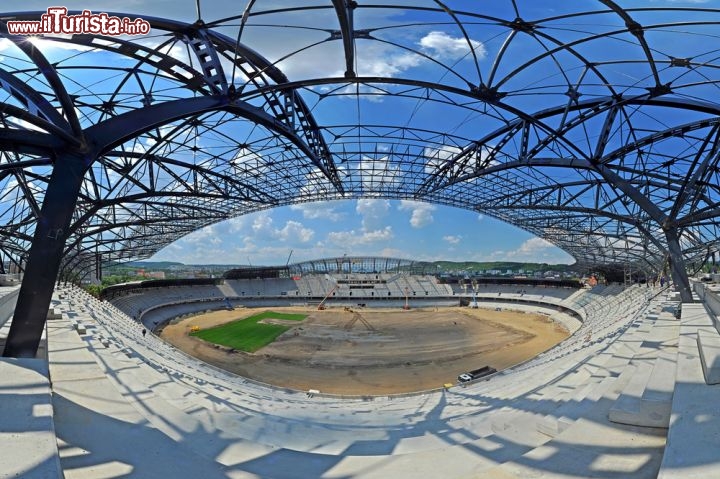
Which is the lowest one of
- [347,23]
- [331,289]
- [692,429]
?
[331,289]

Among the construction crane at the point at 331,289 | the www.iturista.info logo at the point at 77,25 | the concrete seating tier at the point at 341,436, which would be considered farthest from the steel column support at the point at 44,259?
the construction crane at the point at 331,289

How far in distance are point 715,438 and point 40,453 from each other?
7.31 metres

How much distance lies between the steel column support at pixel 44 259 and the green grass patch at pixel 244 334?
4034 centimetres

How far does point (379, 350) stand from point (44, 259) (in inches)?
1651

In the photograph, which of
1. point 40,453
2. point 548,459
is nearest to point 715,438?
point 548,459

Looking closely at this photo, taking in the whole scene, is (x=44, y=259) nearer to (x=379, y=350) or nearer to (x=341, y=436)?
(x=341, y=436)

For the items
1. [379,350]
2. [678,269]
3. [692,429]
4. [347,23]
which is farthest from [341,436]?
[379,350]

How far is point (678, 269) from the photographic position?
68.5ft

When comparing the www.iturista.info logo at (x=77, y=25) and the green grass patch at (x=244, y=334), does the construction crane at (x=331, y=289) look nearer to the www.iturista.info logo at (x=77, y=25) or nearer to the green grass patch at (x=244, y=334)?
the green grass patch at (x=244, y=334)

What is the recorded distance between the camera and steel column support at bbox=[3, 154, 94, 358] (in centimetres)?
874

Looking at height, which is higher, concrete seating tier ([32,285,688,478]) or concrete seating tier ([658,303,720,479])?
concrete seating tier ([658,303,720,479])

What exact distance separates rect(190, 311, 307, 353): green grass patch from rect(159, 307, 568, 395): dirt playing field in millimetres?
1788

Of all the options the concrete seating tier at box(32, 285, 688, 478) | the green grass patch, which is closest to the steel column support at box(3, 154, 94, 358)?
the concrete seating tier at box(32, 285, 688, 478)

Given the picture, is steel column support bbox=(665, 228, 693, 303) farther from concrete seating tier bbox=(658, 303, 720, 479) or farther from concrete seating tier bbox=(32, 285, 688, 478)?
concrete seating tier bbox=(658, 303, 720, 479)
